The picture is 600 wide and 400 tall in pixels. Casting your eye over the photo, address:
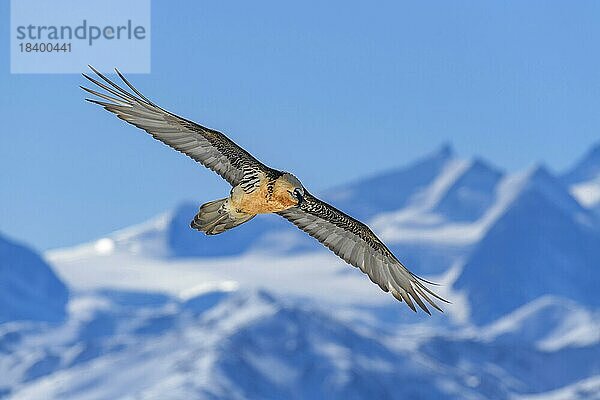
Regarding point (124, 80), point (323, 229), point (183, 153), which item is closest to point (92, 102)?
point (124, 80)

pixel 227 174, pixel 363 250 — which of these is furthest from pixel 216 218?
pixel 363 250

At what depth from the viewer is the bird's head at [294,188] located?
66.8 feet

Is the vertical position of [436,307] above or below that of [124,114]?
below

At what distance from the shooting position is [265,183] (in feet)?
68.7

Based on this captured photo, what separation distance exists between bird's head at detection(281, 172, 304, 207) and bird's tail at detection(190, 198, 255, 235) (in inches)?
51.2

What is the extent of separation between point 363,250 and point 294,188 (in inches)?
212

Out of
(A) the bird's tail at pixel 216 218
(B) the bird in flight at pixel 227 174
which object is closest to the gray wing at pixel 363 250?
(B) the bird in flight at pixel 227 174

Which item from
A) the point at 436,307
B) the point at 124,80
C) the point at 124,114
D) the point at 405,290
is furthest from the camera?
the point at 405,290

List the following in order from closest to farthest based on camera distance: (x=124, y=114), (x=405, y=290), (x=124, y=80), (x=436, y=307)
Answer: (x=124, y=80)
(x=124, y=114)
(x=436, y=307)
(x=405, y=290)

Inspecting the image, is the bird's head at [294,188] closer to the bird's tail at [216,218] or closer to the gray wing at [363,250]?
the bird's tail at [216,218]

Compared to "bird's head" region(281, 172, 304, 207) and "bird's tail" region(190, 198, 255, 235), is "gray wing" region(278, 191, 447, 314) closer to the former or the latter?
"bird's tail" region(190, 198, 255, 235)

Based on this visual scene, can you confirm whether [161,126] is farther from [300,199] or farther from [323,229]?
[323,229]

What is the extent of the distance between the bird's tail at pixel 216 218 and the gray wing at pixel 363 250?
2544 millimetres

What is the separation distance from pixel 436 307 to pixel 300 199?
385cm
